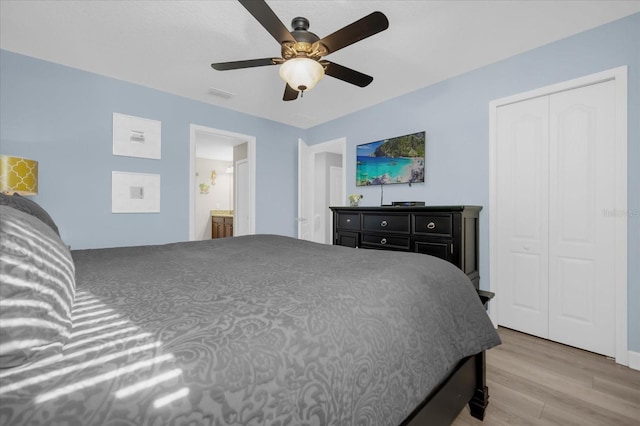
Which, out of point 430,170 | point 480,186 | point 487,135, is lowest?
point 480,186

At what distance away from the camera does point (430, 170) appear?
3.32 m

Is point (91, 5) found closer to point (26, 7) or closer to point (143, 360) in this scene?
point (26, 7)

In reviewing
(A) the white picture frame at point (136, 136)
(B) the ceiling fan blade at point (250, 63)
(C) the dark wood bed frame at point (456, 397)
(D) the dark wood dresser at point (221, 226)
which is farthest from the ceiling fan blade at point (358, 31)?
(D) the dark wood dresser at point (221, 226)

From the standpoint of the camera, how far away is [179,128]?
3672mm

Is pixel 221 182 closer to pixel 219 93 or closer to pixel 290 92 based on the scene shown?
pixel 219 93

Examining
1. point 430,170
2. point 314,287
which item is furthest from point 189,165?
point 314,287

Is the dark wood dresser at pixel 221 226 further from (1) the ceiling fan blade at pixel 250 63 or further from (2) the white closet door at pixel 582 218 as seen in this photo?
(2) the white closet door at pixel 582 218

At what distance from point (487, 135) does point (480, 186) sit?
0.51 meters

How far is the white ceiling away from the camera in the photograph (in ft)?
6.82

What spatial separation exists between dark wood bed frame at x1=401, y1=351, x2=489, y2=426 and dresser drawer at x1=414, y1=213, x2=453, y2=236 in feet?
4.42

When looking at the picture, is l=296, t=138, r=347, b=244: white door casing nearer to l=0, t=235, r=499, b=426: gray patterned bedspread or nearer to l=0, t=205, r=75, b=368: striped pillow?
l=0, t=235, r=499, b=426: gray patterned bedspread

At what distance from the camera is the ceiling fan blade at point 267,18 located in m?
1.49

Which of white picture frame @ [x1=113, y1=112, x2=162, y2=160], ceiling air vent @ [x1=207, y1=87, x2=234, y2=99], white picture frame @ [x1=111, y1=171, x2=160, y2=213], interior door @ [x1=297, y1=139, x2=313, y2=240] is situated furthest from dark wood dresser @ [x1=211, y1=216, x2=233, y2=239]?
ceiling air vent @ [x1=207, y1=87, x2=234, y2=99]

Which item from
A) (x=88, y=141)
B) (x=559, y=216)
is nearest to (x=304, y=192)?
(x=88, y=141)
